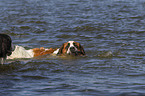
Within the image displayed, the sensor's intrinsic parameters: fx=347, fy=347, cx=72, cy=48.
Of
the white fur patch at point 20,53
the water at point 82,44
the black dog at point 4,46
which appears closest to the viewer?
the water at point 82,44

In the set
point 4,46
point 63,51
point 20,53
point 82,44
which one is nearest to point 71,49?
point 63,51

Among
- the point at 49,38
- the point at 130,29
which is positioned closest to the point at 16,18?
the point at 49,38

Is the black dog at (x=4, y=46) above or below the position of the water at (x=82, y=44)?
above

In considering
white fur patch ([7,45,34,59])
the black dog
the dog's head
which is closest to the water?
the dog's head

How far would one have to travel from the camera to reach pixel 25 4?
26.0 meters

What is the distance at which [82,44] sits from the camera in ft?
44.1

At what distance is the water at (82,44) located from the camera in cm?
762

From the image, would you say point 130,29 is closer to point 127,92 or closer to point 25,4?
point 127,92

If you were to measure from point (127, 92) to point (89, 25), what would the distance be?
9987 millimetres

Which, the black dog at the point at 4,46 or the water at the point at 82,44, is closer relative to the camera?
the water at the point at 82,44

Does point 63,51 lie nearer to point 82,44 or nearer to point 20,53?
point 20,53

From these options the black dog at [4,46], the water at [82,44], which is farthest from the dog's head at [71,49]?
the black dog at [4,46]

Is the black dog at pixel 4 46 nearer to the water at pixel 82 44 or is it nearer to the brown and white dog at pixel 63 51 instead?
the water at pixel 82 44

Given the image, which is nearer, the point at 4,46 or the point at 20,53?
the point at 4,46
